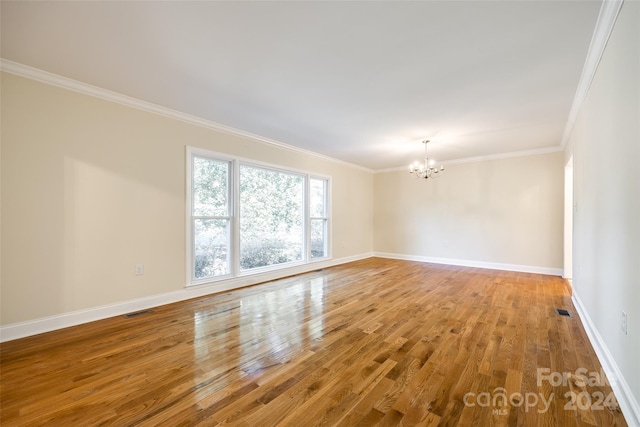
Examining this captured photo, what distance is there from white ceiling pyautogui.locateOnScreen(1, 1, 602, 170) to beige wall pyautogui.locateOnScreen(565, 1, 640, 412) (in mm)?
396

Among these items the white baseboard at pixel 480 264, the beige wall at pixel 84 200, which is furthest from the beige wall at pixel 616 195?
the beige wall at pixel 84 200

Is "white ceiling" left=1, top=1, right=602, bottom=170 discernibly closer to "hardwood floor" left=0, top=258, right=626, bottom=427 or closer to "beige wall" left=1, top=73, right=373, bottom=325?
"beige wall" left=1, top=73, right=373, bottom=325

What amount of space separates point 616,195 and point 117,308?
4736 millimetres

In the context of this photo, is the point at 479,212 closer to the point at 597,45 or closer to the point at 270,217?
the point at 597,45

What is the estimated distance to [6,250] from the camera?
2.50 metres

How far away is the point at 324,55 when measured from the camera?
2334mm

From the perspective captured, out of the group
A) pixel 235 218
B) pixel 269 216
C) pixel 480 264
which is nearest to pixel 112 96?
pixel 235 218

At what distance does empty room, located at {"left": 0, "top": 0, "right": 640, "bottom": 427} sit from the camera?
1.71m

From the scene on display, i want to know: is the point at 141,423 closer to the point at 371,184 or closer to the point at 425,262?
the point at 425,262

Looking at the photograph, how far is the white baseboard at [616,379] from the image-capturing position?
1.48m

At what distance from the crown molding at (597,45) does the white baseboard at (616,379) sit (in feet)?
7.56

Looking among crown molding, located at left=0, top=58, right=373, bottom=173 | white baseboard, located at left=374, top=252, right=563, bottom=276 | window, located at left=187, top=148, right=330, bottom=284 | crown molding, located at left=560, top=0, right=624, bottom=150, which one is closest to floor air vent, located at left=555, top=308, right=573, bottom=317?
crown molding, located at left=560, top=0, right=624, bottom=150

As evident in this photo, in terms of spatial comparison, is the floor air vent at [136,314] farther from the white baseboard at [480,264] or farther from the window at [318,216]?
the white baseboard at [480,264]

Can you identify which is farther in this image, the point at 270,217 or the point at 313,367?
the point at 270,217
